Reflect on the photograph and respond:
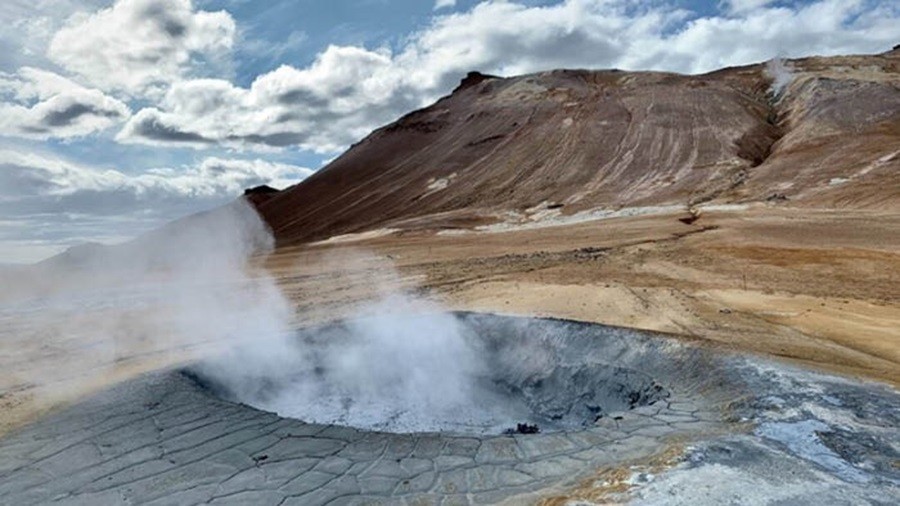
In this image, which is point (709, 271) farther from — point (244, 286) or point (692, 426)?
point (244, 286)

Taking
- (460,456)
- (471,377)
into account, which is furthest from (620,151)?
(460,456)

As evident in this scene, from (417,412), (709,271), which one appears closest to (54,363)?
(417,412)

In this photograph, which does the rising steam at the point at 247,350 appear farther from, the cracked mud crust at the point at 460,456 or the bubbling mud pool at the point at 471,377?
the cracked mud crust at the point at 460,456

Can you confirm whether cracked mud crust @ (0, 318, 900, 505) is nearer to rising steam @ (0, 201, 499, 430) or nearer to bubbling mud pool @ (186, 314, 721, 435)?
bubbling mud pool @ (186, 314, 721, 435)

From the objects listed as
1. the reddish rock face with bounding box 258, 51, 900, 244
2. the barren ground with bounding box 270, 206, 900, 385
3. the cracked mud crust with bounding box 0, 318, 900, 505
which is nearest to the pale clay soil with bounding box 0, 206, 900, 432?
the barren ground with bounding box 270, 206, 900, 385

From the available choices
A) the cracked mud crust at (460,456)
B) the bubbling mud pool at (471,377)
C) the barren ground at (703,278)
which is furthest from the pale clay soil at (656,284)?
the cracked mud crust at (460,456)

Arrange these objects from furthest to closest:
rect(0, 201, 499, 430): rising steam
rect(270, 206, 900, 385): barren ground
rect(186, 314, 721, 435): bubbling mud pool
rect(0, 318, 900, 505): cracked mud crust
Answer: rect(270, 206, 900, 385): barren ground < rect(0, 201, 499, 430): rising steam < rect(186, 314, 721, 435): bubbling mud pool < rect(0, 318, 900, 505): cracked mud crust
